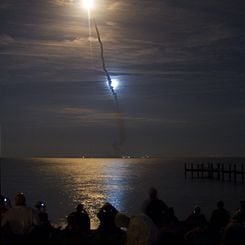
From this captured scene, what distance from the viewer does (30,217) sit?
32.8 feet

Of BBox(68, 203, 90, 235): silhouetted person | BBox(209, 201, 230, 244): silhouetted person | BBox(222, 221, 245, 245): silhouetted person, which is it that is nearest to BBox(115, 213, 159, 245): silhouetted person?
BBox(222, 221, 245, 245): silhouetted person

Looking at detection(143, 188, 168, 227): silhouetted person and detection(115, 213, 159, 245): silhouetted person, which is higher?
detection(143, 188, 168, 227): silhouetted person

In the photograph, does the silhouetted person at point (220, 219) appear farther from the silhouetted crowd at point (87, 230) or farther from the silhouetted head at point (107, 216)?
the silhouetted head at point (107, 216)

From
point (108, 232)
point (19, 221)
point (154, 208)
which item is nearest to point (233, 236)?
point (19, 221)

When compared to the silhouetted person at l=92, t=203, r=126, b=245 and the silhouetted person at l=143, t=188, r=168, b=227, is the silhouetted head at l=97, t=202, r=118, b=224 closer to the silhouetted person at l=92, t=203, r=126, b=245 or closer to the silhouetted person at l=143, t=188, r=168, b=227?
the silhouetted person at l=92, t=203, r=126, b=245

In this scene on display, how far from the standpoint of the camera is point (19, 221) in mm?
9961

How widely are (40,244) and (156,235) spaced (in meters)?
3.09

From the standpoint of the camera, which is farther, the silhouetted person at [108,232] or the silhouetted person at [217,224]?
the silhouetted person at [108,232]

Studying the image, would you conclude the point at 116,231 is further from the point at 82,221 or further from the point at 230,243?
the point at 230,243

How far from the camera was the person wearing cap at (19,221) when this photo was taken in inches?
391

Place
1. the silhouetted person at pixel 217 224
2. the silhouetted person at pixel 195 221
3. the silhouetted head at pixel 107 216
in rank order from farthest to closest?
the silhouetted person at pixel 195 221 → the silhouetted head at pixel 107 216 → the silhouetted person at pixel 217 224

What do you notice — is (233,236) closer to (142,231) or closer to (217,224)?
(142,231)

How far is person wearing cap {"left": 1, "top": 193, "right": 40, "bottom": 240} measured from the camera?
32.6ft

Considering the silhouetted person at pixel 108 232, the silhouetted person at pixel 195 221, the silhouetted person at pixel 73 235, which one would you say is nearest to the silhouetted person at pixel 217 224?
the silhouetted person at pixel 195 221
